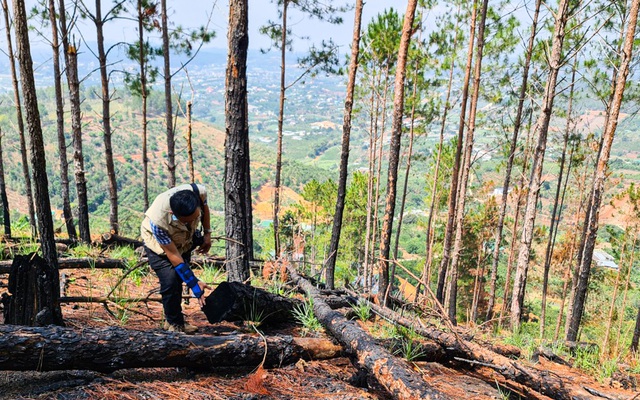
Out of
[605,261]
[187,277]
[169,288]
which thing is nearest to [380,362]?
[187,277]

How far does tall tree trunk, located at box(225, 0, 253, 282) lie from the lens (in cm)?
434

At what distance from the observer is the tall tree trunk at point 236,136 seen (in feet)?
14.3

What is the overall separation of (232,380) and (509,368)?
87.8 inches

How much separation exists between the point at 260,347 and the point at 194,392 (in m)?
0.60

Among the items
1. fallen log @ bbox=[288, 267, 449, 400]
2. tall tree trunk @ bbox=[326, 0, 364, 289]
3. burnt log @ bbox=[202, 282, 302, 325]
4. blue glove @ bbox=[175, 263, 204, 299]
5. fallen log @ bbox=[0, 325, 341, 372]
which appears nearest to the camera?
fallen log @ bbox=[0, 325, 341, 372]

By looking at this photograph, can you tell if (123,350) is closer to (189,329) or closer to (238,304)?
(189,329)

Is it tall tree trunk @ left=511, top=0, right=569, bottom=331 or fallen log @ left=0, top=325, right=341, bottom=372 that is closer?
fallen log @ left=0, top=325, right=341, bottom=372

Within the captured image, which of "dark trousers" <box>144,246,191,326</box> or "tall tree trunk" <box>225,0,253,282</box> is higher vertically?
"tall tree trunk" <box>225,0,253,282</box>

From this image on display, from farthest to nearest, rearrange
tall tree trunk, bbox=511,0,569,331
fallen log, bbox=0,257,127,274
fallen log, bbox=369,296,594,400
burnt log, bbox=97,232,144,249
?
1. tall tree trunk, bbox=511,0,569,331
2. burnt log, bbox=97,232,144,249
3. fallen log, bbox=0,257,127,274
4. fallen log, bbox=369,296,594,400

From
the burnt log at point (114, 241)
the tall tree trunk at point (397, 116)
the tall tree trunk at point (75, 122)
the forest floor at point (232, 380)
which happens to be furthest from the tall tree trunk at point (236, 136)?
the tall tree trunk at point (75, 122)

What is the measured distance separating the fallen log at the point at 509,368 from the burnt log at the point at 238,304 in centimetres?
143

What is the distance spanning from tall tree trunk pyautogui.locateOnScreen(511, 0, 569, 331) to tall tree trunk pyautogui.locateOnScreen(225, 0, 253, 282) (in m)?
5.41

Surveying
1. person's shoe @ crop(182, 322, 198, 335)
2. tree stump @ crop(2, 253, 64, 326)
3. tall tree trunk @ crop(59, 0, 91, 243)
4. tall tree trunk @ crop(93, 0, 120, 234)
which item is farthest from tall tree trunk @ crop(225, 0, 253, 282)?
tall tree trunk @ crop(93, 0, 120, 234)

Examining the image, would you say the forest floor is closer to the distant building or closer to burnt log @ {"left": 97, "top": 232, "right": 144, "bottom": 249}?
burnt log @ {"left": 97, "top": 232, "right": 144, "bottom": 249}
